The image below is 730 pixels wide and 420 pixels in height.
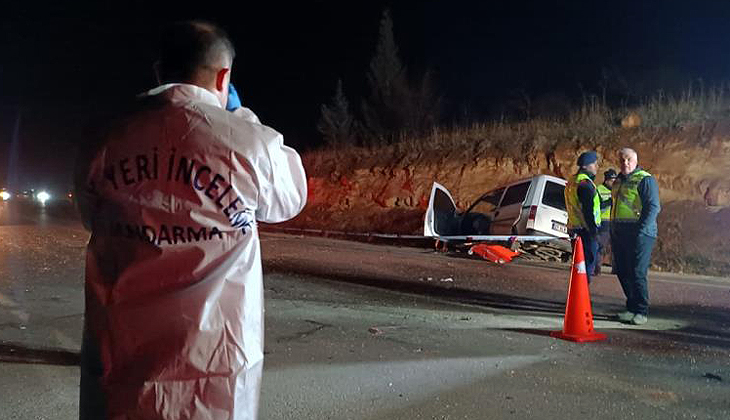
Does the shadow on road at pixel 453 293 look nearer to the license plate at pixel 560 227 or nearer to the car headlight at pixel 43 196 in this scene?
the license plate at pixel 560 227

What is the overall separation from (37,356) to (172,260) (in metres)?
4.38

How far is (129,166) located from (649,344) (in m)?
5.61

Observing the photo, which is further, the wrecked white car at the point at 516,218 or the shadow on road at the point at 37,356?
the wrecked white car at the point at 516,218

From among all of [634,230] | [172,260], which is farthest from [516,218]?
[172,260]

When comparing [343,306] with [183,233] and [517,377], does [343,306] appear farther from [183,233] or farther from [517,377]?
[183,233]

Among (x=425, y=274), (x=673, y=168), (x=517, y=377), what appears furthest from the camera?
(x=673, y=168)

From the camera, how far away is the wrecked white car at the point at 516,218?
43.9 feet

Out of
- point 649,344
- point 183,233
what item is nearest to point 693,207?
point 649,344

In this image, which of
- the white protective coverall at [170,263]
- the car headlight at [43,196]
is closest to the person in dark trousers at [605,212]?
the white protective coverall at [170,263]

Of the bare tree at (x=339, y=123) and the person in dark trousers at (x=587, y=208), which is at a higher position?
the bare tree at (x=339, y=123)

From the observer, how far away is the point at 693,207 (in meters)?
15.6

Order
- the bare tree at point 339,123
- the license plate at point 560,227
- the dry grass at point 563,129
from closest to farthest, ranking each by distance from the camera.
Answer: the license plate at point 560,227 < the dry grass at point 563,129 < the bare tree at point 339,123

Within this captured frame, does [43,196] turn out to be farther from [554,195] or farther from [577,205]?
[577,205]

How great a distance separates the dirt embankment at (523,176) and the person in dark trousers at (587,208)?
495 centimetres
